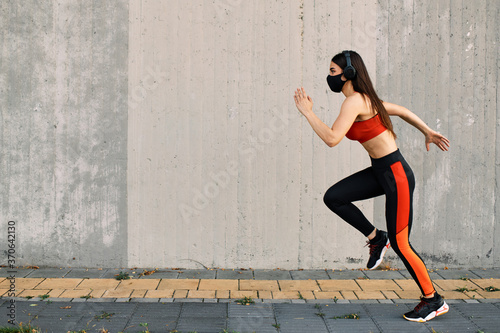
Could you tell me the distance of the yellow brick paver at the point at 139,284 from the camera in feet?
16.6

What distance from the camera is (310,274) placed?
567 centimetres

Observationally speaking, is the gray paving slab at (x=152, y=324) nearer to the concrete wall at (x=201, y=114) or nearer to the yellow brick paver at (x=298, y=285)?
the yellow brick paver at (x=298, y=285)

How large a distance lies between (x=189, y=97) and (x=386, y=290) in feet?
10.0

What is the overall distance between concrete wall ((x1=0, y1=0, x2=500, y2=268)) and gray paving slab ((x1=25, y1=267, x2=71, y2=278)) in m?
0.13

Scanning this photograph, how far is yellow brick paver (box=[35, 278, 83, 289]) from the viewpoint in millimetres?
5035

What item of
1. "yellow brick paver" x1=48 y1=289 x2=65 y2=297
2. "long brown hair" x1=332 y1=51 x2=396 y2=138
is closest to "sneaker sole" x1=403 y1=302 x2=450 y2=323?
"long brown hair" x1=332 y1=51 x2=396 y2=138

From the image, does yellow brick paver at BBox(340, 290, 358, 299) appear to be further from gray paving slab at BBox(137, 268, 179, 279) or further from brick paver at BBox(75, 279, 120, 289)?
brick paver at BBox(75, 279, 120, 289)

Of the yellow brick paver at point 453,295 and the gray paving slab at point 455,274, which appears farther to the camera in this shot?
the gray paving slab at point 455,274

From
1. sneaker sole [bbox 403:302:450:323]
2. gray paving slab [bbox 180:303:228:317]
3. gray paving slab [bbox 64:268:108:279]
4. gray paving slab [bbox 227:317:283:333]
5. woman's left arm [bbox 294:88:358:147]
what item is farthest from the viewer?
gray paving slab [bbox 64:268:108:279]

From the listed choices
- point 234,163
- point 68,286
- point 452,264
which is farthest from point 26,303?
point 452,264

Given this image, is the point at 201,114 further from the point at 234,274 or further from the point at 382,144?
the point at 382,144

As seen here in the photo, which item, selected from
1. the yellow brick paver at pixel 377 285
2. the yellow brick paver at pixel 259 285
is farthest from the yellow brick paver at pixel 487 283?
the yellow brick paver at pixel 259 285

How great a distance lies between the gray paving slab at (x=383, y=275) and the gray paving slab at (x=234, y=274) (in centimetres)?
136

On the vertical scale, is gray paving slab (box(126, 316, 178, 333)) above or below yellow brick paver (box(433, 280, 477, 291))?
above
